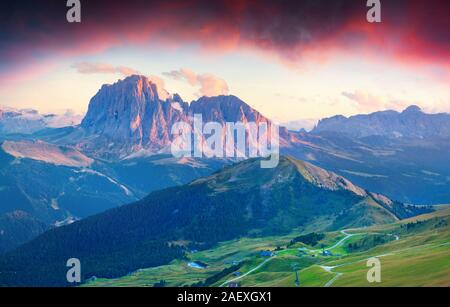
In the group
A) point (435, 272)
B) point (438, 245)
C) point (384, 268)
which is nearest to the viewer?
point (435, 272)
